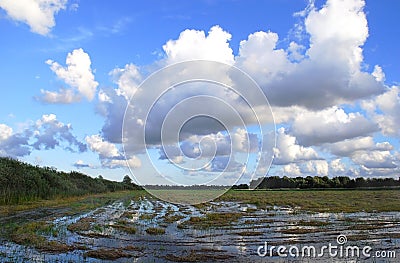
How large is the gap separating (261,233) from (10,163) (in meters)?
35.3

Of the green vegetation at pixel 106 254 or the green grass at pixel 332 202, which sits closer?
the green vegetation at pixel 106 254

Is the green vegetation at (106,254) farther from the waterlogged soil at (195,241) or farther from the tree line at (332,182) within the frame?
the tree line at (332,182)

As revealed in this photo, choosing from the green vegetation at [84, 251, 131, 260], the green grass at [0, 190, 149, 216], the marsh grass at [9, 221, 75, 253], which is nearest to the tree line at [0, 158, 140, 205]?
the green grass at [0, 190, 149, 216]

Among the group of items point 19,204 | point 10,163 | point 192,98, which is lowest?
point 19,204

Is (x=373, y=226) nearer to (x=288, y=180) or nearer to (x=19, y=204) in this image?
(x=19, y=204)

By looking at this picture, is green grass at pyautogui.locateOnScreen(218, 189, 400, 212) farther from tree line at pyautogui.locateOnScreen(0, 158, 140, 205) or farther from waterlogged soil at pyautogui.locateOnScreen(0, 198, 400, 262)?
tree line at pyautogui.locateOnScreen(0, 158, 140, 205)

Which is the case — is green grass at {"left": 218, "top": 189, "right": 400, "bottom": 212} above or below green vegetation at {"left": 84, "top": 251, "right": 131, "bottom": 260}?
above

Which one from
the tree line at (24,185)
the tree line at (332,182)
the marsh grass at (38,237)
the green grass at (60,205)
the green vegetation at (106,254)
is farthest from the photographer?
the tree line at (332,182)

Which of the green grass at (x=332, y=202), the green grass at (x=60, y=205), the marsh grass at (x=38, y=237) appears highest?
the green grass at (x=332, y=202)

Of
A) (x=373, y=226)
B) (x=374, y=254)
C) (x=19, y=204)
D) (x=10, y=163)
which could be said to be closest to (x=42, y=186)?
(x=10, y=163)

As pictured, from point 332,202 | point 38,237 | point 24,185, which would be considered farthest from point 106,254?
point 332,202

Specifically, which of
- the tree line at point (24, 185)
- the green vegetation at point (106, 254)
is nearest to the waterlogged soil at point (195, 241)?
the green vegetation at point (106, 254)

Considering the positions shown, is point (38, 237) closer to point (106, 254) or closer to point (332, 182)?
point (106, 254)

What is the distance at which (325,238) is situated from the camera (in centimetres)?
1695
